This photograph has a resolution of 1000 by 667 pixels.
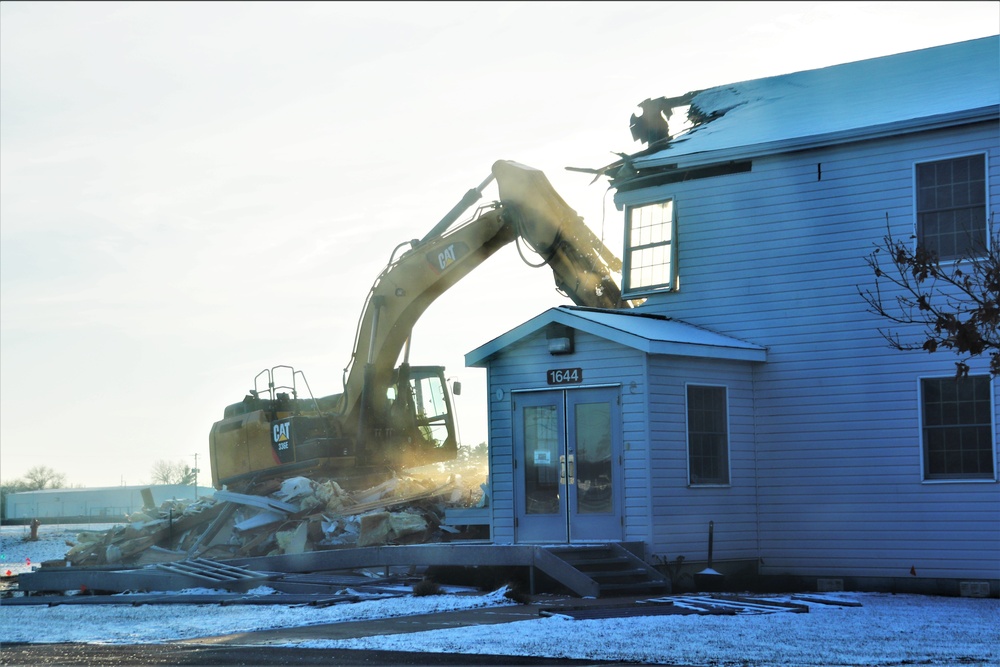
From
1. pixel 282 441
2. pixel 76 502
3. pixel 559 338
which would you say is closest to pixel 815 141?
pixel 559 338

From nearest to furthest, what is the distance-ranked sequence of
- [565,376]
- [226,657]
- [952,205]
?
[226,657] → [952,205] → [565,376]

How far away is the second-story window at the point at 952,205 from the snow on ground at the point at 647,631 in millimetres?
5125

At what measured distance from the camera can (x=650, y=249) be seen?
21.8m

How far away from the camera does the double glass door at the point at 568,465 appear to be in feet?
62.9

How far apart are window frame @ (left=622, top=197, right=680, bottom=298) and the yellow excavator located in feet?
6.39

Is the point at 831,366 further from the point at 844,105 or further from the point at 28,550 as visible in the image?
the point at 28,550

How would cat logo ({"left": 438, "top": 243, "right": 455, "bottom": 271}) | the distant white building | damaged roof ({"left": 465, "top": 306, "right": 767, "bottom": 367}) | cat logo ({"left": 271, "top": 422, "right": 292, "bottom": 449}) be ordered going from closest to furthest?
damaged roof ({"left": 465, "top": 306, "right": 767, "bottom": 367})
cat logo ({"left": 438, "top": 243, "right": 455, "bottom": 271})
cat logo ({"left": 271, "top": 422, "right": 292, "bottom": 449})
the distant white building

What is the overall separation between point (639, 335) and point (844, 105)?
576 cm

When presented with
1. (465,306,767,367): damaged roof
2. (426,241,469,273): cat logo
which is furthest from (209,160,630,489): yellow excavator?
(465,306,767,367): damaged roof

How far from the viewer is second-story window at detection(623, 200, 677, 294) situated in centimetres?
2148

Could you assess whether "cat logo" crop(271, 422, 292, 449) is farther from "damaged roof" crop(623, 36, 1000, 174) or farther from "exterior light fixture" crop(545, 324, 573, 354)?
"damaged roof" crop(623, 36, 1000, 174)

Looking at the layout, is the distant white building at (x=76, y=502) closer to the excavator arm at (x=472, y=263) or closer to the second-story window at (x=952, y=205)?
the excavator arm at (x=472, y=263)

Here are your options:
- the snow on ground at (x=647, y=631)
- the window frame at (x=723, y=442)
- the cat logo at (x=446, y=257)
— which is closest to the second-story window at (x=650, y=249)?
the window frame at (x=723, y=442)

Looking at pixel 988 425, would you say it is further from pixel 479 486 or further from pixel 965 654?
pixel 479 486
